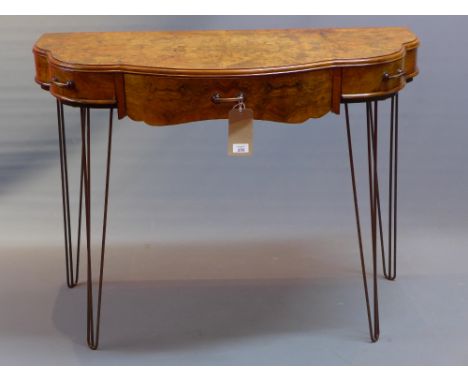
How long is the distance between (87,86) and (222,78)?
Result: 0.36 m

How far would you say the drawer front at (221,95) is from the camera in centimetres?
285

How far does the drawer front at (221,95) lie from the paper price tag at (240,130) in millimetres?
21

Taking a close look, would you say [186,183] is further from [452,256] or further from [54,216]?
[452,256]

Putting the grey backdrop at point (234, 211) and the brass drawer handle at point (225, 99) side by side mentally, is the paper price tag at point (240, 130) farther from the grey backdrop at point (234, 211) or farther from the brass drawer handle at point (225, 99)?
the grey backdrop at point (234, 211)

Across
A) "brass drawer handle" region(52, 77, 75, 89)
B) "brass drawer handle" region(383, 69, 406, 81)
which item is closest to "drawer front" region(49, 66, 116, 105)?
"brass drawer handle" region(52, 77, 75, 89)

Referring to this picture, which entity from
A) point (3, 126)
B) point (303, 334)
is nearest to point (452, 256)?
point (303, 334)

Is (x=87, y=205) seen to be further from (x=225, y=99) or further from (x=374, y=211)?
(x=374, y=211)

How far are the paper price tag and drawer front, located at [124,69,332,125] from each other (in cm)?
2

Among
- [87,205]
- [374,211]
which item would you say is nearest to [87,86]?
[87,205]

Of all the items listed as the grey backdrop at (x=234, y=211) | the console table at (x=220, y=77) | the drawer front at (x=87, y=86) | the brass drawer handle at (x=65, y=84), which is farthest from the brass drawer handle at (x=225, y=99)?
the grey backdrop at (x=234, y=211)

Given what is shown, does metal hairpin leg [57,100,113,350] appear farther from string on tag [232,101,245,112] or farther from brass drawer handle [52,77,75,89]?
string on tag [232,101,245,112]

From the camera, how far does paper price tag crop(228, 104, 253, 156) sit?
2877 millimetres

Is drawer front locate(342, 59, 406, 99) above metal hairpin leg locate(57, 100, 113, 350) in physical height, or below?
above

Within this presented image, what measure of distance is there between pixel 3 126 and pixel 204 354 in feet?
4.45
